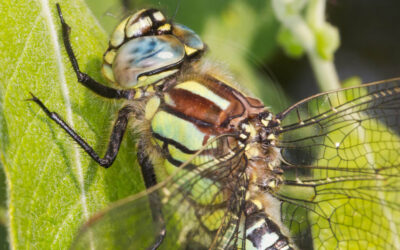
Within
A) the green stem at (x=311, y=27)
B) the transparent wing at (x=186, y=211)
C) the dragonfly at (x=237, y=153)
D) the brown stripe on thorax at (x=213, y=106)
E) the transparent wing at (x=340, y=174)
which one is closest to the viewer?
the transparent wing at (x=186, y=211)

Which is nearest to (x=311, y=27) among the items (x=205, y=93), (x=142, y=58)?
(x=205, y=93)

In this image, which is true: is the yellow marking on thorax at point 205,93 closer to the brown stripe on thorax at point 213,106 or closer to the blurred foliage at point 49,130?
the brown stripe on thorax at point 213,106

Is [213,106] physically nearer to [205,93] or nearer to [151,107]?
[205,93]

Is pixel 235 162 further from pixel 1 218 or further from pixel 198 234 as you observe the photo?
pixel 1 218

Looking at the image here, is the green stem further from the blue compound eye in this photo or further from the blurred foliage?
the blue compound eye

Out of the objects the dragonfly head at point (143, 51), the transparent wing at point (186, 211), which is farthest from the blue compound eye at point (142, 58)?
the transparent wing at point (186, 211)

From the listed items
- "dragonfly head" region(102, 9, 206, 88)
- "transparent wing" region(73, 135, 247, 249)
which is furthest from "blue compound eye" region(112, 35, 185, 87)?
"transparent wing" region(73, 135, 247, 249)

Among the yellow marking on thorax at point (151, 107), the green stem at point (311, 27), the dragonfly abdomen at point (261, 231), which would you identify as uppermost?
the green stem at point (311, 27)

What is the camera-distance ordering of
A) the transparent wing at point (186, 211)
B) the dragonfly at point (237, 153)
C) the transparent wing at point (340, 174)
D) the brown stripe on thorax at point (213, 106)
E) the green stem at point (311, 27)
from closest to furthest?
the transparent wing at point (186, 211) < the dragonfly at point (237, 153) < the brown stripe on thorax at point (213, 106) < the transparent wing at point (340, 174) < the green stem at point (311, 27)
